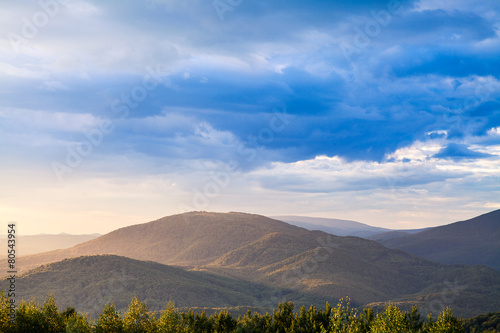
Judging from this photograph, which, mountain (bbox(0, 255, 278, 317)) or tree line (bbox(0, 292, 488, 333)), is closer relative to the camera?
tree line (bbox(0, 292, 488, 333))

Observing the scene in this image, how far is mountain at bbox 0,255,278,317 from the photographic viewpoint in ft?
500

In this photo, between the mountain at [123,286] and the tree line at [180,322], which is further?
the mountain at [123,286]

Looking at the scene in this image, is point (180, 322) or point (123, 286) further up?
point (180, 322)

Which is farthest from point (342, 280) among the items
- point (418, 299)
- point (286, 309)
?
point (286, 309)

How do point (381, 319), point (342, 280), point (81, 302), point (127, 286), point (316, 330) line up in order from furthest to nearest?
point (342, 280)
point (127, 286)
point (81, 302)
point (316, 330)
point (381, 319)

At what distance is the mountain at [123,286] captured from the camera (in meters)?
152

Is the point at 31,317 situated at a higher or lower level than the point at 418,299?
higher

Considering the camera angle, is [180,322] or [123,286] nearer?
[180,322]

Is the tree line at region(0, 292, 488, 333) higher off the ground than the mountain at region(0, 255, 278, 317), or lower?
higher

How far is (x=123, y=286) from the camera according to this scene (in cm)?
16438

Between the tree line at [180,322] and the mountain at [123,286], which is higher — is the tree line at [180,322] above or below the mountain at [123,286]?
above

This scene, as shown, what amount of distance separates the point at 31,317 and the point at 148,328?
45.6 feet

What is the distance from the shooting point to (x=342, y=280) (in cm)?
19800

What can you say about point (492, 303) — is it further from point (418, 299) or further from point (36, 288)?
point (36, 288)
